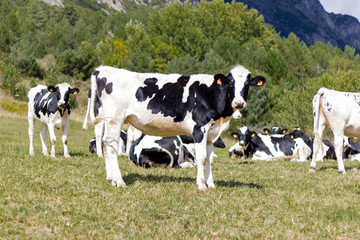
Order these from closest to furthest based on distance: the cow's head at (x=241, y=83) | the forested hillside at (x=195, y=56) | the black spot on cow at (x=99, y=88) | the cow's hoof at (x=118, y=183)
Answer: the cow's head at (x=241, y=83), the cow's hoof at (x=118, y=183), the black spot on cow at (x=99, y=88), the forested hillside at (x=195, y=56)

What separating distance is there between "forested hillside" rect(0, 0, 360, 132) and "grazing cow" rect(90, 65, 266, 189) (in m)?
35.4

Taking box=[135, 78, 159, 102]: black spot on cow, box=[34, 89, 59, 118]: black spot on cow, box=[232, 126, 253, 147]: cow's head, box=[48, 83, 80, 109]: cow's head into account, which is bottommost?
box=[232, 126, 253, 147]: cow's head

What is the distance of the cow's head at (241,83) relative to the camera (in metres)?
7.84

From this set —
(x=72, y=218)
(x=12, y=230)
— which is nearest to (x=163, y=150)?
(x=72, y=218)

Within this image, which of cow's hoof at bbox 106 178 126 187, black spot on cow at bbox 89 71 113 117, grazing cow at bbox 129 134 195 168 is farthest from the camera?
grazing cow at bbox 129 134 195 168

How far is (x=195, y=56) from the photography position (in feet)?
222

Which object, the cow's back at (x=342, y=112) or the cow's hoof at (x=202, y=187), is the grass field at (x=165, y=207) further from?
the cow's back at (x=342, y=112)

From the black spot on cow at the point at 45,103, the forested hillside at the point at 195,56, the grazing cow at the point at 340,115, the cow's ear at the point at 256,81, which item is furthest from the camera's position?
the forested hillside at the point at 195,56

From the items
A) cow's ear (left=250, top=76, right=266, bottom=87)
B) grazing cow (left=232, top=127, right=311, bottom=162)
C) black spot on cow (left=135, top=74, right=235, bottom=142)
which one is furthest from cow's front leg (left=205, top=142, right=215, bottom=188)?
grazing cow (left=232, top=127, right=311, bottom=162)

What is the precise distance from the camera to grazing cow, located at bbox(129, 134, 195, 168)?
11094mm

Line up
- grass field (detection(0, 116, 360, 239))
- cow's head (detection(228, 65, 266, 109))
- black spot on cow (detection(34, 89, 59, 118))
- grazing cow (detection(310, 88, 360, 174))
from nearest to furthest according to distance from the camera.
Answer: grass field (detection(0, 116, 360, 239)) < cow's head (detection(228, 65, 266, 109)) < grazing cow (detection(310, 88, 360, 174)) < black spot on cow (detection(34, 89, 59, 118))

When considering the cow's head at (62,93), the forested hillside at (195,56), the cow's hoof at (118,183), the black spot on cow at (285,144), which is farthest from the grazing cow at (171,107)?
the forested hillside at (195,56)

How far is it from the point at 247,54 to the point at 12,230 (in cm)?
6679

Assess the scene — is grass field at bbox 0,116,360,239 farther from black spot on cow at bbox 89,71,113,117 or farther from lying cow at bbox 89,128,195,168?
black spot on cow at bbox 89,71,113,117
